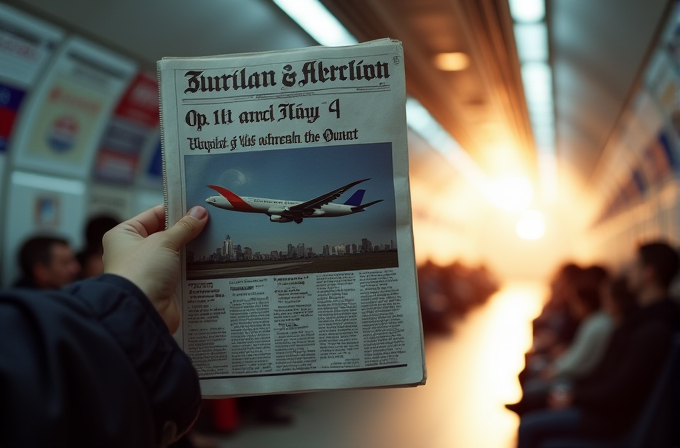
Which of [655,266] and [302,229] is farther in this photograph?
[655,266]

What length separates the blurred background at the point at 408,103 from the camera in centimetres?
361

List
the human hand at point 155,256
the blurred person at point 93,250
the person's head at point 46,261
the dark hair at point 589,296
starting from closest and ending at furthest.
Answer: the human hand at point 155,256 < the person's head at point 46,261 < the blurred person at point 93,250 < the dark hair at point 589,296

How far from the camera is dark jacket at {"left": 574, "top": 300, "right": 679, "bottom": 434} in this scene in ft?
11.7

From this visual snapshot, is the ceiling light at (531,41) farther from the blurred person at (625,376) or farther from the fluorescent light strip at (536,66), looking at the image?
the blurred person at (625,376)

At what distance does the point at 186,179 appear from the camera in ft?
4.72

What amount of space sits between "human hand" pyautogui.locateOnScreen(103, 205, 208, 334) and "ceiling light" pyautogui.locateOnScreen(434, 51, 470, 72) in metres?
4.89

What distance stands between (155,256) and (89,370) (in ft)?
1.09

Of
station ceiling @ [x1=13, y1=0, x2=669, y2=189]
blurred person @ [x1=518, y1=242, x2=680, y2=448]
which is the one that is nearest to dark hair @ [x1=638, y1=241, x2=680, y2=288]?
blurred person @ [x1=518, y1=242, x2=680, y2=448]

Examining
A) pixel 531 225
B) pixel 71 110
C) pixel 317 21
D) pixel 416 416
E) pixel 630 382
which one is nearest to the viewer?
pixel 416 416

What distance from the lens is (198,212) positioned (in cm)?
140

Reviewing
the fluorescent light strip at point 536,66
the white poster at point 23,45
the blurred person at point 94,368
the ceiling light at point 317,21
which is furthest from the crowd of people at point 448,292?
the blurred person at point 94,368

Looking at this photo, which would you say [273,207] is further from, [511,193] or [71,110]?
[511,193]

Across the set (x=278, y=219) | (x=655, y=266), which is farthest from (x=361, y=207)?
(x=655, y=266)

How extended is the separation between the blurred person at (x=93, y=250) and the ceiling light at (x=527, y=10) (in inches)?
130
